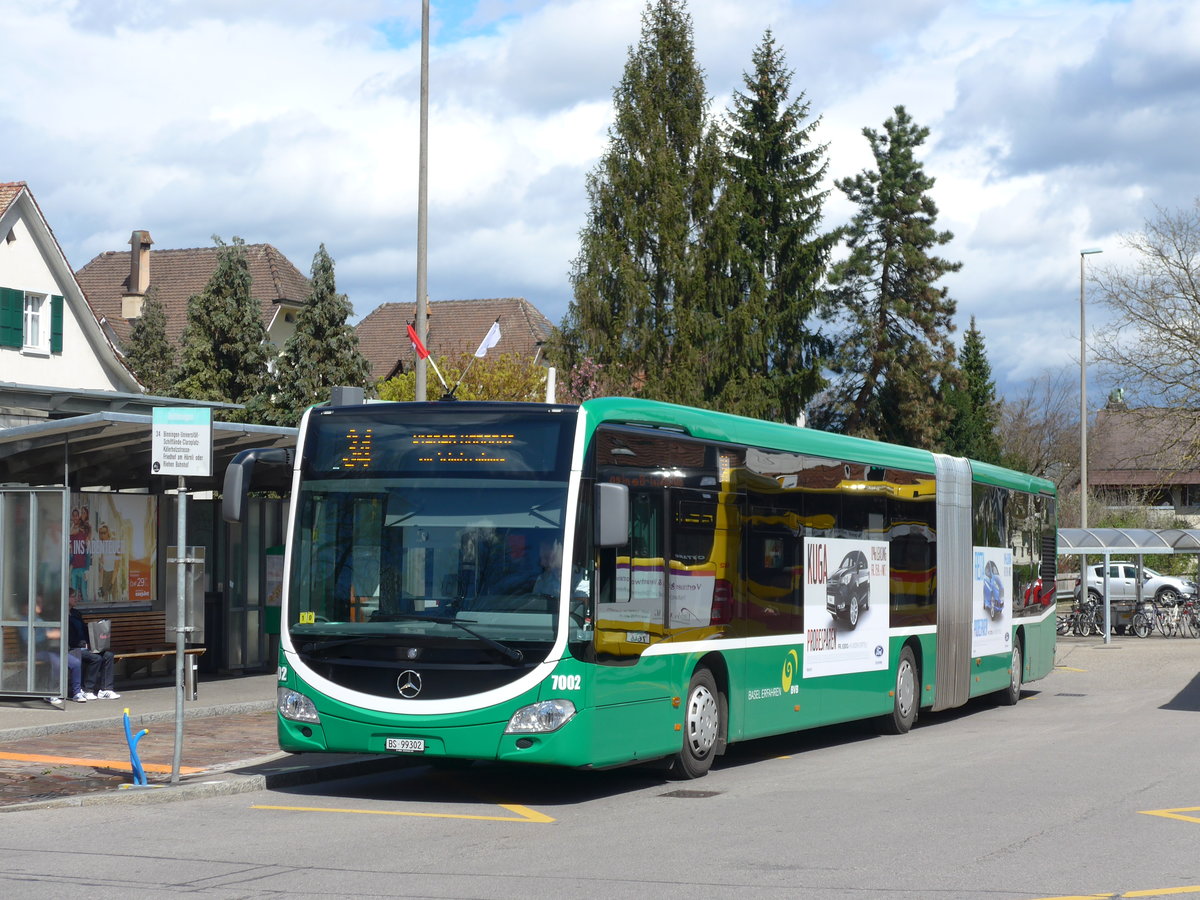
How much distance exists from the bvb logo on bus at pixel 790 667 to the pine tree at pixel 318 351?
109 ft

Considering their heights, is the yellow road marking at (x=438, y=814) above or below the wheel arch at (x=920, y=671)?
below

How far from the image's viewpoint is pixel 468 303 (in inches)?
3135

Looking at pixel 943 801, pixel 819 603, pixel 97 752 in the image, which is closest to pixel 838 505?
pixel 819 603

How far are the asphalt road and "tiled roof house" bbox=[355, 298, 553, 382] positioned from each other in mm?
60386

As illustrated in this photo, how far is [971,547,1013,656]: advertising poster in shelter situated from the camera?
20.7 metres

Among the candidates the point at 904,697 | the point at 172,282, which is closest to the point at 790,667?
the point at 904,697

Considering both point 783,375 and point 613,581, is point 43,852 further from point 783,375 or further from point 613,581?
point 783,375

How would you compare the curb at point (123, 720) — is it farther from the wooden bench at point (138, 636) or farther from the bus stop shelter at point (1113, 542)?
the bus stop shelter at point (1113, 542)

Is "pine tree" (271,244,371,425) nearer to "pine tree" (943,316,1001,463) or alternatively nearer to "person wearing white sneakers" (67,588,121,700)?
"pine tree" (943,316,1001,463)

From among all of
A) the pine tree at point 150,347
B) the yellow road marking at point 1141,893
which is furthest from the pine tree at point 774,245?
the yellow road marking at point 1141,893

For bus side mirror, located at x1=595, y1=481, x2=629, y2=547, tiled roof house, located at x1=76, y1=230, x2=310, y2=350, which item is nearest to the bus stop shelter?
bus side mirror, located at x1=595, y1=481, x2=629, y2=547

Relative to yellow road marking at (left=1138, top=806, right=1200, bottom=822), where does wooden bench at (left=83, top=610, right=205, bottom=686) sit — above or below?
above

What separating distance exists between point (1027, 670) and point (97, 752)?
13928 mm

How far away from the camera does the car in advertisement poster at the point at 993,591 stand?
21141 mm
